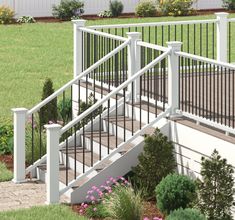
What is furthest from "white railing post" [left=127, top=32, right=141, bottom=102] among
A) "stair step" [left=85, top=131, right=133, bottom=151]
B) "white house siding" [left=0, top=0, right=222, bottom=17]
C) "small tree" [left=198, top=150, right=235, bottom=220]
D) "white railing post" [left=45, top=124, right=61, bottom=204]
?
"white house siding" [left=0, top=0, right=222, bottom=17]

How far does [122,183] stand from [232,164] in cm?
159

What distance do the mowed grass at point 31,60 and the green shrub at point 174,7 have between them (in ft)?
10.4

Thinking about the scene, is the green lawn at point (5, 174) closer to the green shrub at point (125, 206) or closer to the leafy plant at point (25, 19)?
the green shrub at point (125, 206)

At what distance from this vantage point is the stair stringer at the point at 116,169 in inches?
586

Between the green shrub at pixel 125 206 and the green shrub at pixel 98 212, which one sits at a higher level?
the green shrub at pixel 125 206

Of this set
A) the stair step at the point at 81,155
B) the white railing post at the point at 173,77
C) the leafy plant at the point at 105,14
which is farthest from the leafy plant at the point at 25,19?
the white railing post at the point at 173,77

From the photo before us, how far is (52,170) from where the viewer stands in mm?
14625

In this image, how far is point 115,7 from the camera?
3938 centimetres

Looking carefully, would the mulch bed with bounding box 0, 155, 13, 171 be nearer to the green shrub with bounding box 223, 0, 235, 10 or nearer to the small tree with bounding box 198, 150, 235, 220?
the small tree with bounding box 198, 150, 235, 220

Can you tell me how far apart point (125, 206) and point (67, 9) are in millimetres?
25234

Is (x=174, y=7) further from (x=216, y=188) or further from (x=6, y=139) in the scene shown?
(x=216, y=188)

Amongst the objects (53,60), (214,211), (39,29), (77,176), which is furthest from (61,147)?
(39,29)

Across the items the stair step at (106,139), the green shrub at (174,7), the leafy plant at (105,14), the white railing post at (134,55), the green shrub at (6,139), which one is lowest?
the green shrub at (6,139)

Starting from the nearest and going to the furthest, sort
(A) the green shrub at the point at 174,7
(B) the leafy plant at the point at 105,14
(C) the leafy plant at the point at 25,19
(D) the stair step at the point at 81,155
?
(D) the stair step at the point at 81,155 → (C) the leafy plant at the point at 25,19 → (A) the green shrub at the point at 174,7 → (B) the leafy plant at the point at 105,14
